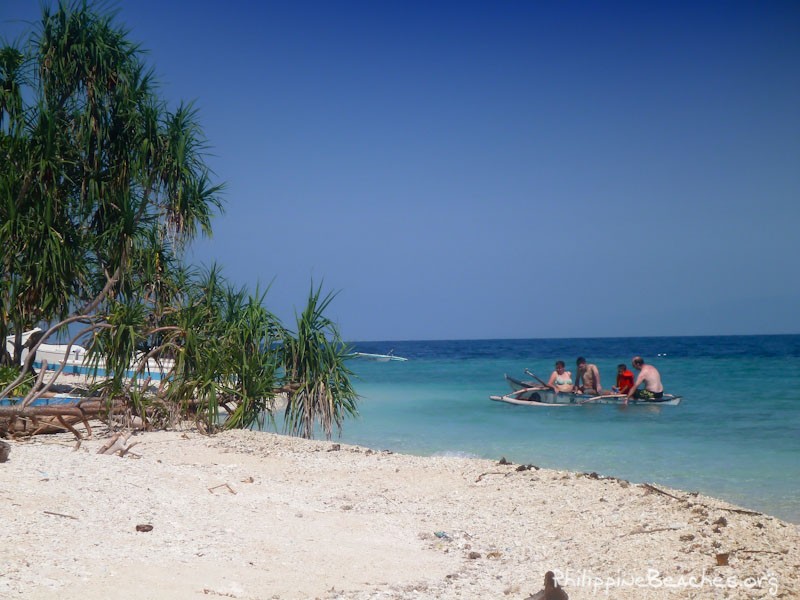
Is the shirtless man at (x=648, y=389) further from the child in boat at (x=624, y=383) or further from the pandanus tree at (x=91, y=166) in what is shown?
the pandanus tree at (x=91, y=166)

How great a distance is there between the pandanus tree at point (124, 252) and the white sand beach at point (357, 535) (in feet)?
7.81

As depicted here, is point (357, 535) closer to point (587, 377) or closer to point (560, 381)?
point (560, 381)

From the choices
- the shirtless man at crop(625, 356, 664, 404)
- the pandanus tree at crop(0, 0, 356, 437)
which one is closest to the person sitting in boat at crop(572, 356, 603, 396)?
the shirtless man at crop(625, 356, 664, 404)

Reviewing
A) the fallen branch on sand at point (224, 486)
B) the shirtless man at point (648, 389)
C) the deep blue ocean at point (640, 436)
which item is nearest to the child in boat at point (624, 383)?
the shirtless man at point (648, 389)

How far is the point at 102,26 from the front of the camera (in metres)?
10.2

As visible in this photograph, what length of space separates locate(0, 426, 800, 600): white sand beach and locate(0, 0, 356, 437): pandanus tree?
93.7 inches

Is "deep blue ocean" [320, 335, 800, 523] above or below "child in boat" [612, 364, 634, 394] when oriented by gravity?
below

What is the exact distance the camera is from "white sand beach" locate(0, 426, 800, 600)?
3590 millimetres

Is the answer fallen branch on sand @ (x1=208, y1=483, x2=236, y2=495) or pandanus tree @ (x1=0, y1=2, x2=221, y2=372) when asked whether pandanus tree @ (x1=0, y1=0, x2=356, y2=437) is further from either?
fallen branch on sand @ (x1=208, y1=483, x2=236, y2=495)

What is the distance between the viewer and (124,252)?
9.86 meters

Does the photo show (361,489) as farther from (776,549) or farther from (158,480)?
(776,549)

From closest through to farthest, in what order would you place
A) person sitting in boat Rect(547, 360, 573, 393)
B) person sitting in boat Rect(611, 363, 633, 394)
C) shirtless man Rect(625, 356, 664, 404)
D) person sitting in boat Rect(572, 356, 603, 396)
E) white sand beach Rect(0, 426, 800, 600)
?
white sand beach Rect(0, 426, 800, 600) < shirtless man Rect(625, 356, 664, 404) < person sitting in boat Rect(611, 363, 633, 394) < person sitting in boat Rect(547, 360, 573, 393) < person sitting in boat Rect(572, 356, 603, 396)

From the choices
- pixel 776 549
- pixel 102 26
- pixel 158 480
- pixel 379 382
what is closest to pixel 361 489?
pixel 158 480

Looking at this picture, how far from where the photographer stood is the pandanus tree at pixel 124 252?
8992 mm
